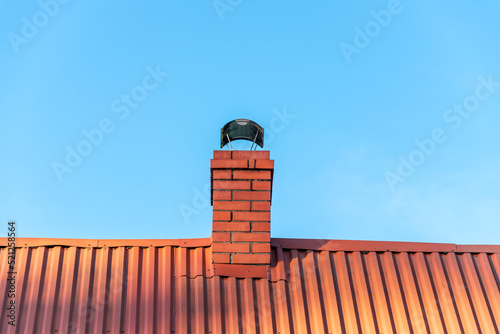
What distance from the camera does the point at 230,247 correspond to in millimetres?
5582

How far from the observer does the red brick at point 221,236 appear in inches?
219

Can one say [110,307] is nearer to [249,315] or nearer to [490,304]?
[249,315]

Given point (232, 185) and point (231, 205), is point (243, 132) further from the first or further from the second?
point (231, 205)

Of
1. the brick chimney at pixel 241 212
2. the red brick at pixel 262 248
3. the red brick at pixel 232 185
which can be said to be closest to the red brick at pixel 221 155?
the brick chimney at pixel 241 212

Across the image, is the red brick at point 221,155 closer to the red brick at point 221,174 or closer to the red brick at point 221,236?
the red brick at point 221,174

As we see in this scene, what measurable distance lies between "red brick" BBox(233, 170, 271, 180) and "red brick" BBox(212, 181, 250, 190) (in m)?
0.05

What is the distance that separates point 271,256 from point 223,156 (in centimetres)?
105

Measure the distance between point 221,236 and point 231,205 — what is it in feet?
1.00

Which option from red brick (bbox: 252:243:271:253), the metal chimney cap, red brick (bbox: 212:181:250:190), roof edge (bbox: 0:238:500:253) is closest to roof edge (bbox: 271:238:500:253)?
roof edge (bbox: 0:238:500:253)

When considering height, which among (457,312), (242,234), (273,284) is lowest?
(457,312)

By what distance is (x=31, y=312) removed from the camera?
199 inches

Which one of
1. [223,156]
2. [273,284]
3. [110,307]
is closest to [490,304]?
[273,284]

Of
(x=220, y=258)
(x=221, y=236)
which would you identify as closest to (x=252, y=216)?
(x=221, y=236)

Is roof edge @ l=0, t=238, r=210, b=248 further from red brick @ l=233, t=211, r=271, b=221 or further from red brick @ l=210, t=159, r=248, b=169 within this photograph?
red brick @ l=210, t=159, r=248, b=169
